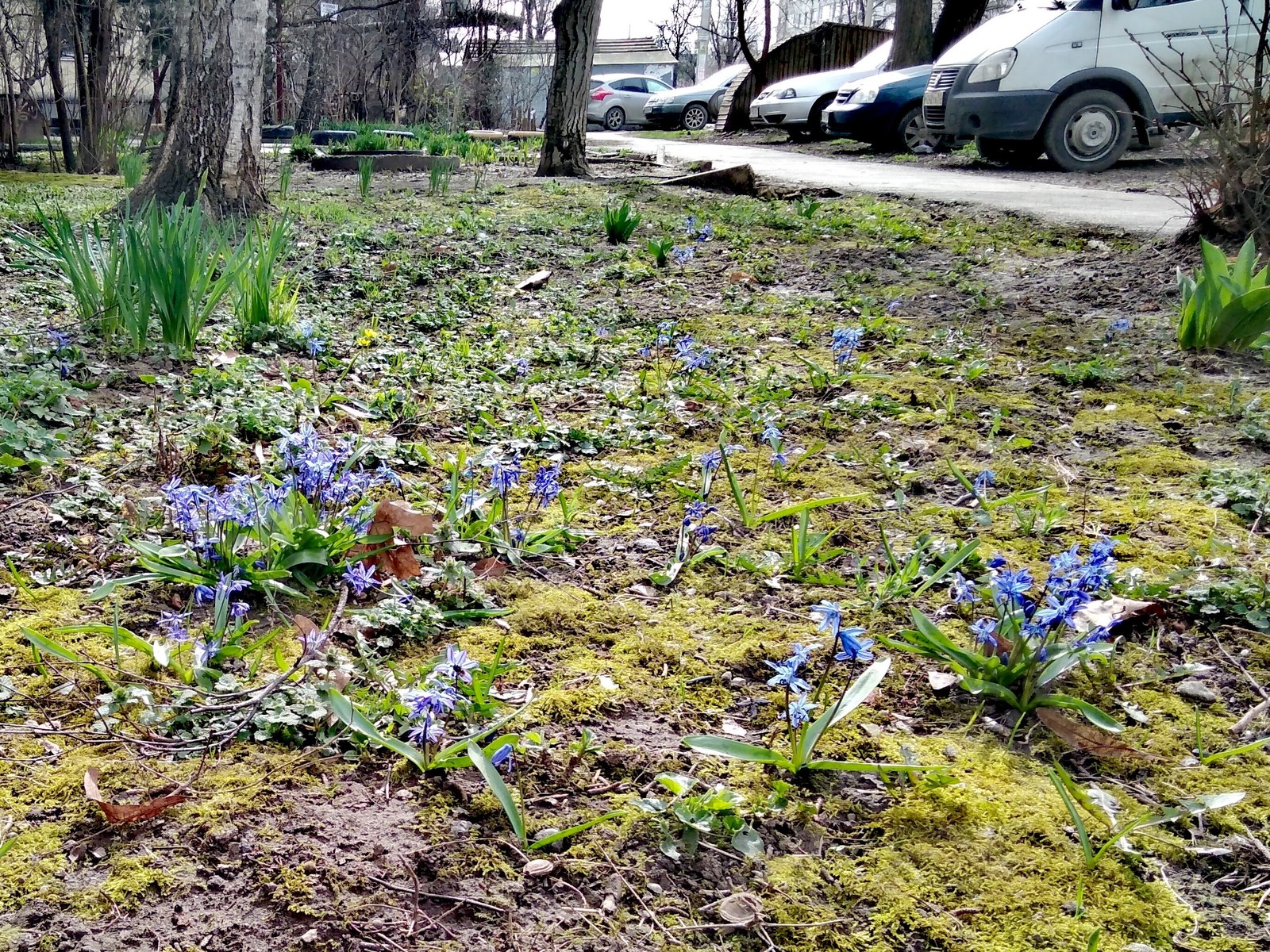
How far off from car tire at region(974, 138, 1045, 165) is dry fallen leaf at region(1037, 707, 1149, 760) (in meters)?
10.2

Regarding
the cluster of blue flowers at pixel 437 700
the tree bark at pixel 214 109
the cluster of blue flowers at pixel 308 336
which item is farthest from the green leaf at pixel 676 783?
the tree bark at pixel 214 109

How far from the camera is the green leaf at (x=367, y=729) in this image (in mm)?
1519

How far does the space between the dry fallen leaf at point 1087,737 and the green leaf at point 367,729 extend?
113 centimetres

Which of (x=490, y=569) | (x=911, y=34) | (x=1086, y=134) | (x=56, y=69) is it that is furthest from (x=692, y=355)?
(x=911, y=34)

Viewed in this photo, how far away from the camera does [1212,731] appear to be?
5.67 feet

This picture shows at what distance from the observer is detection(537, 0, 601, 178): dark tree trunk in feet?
30.6

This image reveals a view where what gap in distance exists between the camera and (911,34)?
17.8 meters

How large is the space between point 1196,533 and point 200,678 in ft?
7.61

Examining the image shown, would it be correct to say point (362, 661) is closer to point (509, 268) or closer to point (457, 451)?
point (457, 451)

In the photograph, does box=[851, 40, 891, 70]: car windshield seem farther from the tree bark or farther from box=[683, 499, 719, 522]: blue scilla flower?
box=[683, 499, 719, 522]: blue scilla flower

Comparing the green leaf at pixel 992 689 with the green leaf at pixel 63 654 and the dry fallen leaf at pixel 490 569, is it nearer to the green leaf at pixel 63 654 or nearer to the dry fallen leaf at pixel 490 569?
the dry fallen leaf at pixel 490 569

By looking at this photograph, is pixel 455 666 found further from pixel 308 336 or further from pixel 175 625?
pixel 308 336

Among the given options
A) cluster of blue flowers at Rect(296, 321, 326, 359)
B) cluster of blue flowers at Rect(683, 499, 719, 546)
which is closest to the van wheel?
cluster of blue flowers at Rect(296, 321, 326, 359)

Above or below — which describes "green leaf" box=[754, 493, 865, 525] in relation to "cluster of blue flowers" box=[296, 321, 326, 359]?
below
